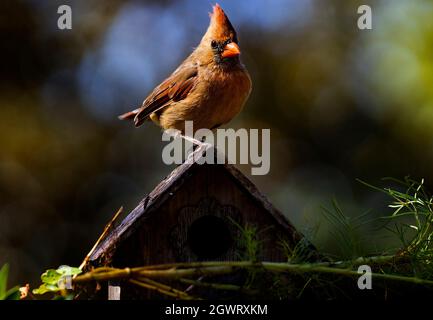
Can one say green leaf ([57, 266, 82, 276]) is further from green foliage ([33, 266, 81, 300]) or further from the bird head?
the bird head

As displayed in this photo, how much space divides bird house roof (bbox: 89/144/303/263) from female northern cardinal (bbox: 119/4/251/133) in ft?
4.34

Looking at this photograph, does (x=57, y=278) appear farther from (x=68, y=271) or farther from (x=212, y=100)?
(x=212, y=100)

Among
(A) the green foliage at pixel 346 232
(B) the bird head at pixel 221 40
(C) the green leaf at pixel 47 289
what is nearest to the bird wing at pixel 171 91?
(B) the bird head at pixel 221 40

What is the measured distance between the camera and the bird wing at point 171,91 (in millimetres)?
4980

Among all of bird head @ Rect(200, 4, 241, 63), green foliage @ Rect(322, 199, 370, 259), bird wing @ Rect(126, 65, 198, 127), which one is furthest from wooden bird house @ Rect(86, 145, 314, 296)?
bird head @ Rect(200, 4, 241, 63)

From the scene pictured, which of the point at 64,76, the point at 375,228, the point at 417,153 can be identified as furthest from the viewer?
the point at 64,76

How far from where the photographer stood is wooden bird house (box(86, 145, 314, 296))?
136 inches

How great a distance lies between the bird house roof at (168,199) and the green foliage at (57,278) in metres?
0.35

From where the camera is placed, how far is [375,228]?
3361 millimetres

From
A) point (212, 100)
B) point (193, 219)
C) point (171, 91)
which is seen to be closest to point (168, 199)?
point (193, 219)
